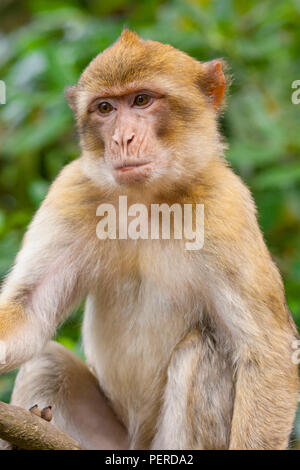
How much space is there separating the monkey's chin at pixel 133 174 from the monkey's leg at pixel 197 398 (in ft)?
3.85

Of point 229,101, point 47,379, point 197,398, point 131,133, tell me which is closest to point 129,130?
point 131,133

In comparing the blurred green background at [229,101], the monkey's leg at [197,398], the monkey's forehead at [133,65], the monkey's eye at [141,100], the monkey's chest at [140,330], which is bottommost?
the monkey's leg at [197,398]

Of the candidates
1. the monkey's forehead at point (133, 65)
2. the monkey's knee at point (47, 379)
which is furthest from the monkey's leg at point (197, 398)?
the monkey's forehead at point (133, 65)

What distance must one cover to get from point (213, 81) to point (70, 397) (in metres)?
2.51

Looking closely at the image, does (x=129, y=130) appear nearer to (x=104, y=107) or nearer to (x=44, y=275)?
(x=104, y=107)

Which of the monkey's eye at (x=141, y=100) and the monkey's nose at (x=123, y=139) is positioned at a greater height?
the monkey's eye at (x=141, y=100)

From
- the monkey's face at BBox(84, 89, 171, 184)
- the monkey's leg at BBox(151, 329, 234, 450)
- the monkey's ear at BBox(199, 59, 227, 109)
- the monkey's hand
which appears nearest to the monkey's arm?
the monkey's hand

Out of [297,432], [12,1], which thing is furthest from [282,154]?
[12,1]

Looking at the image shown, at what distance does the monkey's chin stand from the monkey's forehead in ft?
1.98

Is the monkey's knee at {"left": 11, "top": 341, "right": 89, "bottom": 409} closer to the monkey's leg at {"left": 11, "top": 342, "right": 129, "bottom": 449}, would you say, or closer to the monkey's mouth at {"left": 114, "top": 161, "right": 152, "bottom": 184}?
the monkey's leg at {"left": 11, "top": 342, "right": 129, "bottom": 449}

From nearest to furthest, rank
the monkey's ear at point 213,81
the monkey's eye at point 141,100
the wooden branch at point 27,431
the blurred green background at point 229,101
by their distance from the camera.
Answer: the wooden branch at point 27,431 → the monkey's eye at point 141,100 → the monkey's ear at point 213,81 → the blurred green background at point 229,101

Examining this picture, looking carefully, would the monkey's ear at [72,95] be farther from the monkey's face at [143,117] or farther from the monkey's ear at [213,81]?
the monkey's ear at [213,81]

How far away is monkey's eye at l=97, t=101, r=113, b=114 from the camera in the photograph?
209 inches

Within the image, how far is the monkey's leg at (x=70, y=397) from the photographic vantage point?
5.72 metres
